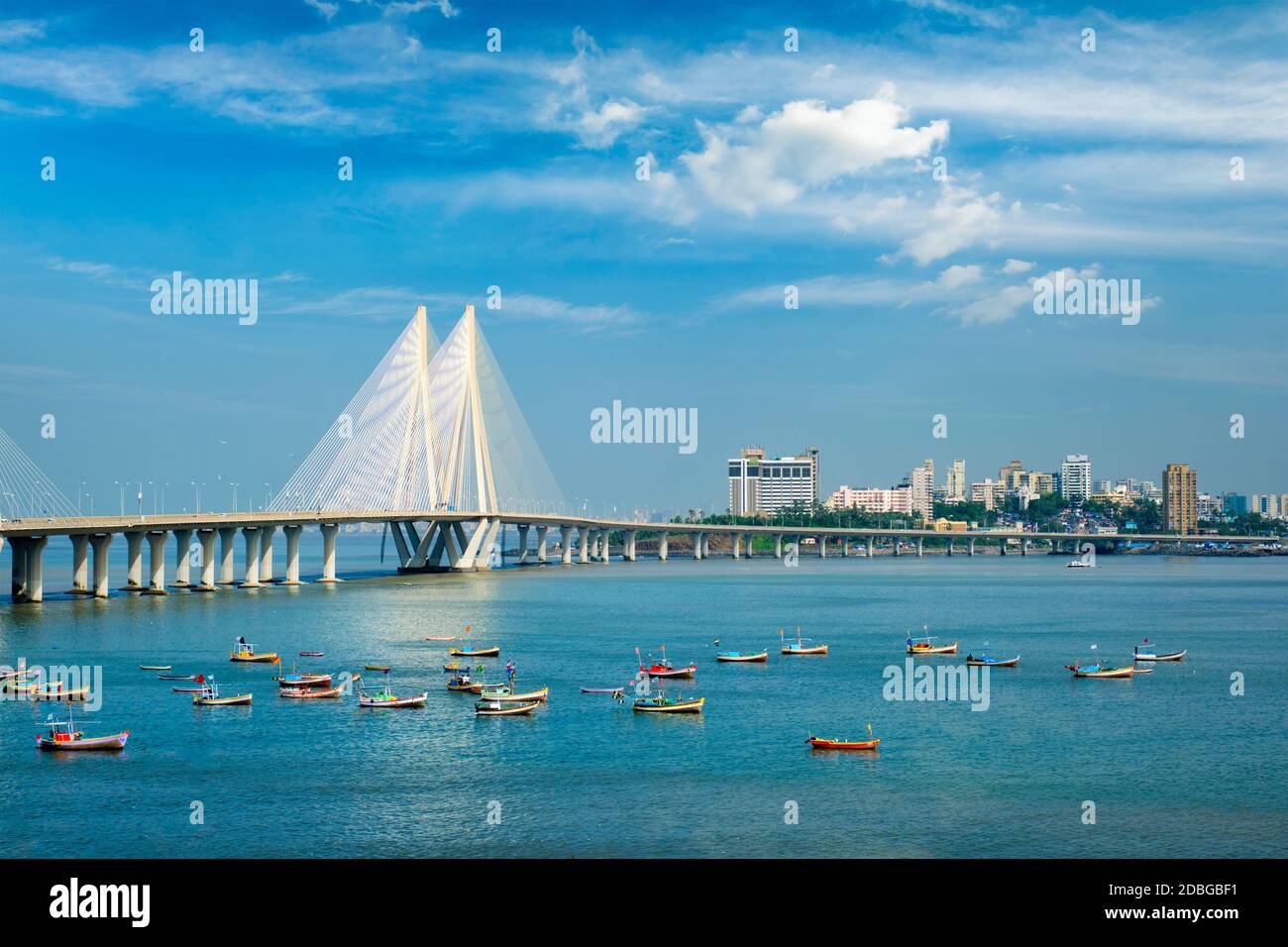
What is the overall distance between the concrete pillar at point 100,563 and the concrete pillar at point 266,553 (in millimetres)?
17526

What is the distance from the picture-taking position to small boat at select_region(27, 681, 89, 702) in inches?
2020

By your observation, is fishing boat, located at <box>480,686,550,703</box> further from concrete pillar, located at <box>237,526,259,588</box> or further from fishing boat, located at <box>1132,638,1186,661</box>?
concrete pillar, located at <box>237,526,259,588</box>

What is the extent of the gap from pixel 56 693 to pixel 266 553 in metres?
68.0

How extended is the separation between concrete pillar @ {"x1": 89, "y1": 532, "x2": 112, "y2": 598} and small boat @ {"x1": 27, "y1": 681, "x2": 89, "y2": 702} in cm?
4814

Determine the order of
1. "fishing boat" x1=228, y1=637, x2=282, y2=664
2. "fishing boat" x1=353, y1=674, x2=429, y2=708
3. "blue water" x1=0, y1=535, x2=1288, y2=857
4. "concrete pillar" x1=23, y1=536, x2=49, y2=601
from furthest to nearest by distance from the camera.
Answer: "concrete pillar" x1=23, y1=536, x2=49, y2=601, "fishing boat" x1=228, y1=637, x2=282, y2=664, "fishing boat" x1=353, y1=674, x2=429, y2=708, "blue water" x1=0, y1=535, x2=1288, y2=857

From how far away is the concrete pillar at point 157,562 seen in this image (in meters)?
103

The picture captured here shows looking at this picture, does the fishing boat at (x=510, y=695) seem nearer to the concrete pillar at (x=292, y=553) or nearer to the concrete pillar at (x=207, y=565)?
the concrete pillar at (x=207, y=565)

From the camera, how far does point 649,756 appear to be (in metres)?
41.5

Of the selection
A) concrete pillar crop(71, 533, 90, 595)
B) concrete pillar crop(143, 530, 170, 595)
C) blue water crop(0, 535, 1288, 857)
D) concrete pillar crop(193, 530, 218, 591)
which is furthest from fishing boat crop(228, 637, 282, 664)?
concrete pillar crop(193, 530, 218, 591)

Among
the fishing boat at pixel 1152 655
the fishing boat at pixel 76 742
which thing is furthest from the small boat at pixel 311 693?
the fishing boat at pixel 1152 655

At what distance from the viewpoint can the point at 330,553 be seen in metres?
124
